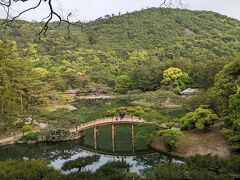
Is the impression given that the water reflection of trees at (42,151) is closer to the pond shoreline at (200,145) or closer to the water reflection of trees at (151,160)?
the water reflection of trees at (151,160)

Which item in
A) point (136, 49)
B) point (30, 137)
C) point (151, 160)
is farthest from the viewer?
point (136, 49)

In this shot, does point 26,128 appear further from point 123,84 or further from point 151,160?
point 123,84

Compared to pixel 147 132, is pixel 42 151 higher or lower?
lower

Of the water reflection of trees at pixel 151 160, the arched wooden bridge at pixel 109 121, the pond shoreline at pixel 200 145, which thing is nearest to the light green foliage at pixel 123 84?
the arched wooden bridge at pixel 109 121

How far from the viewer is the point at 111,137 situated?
95.7 ft

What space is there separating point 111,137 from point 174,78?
75.5ft

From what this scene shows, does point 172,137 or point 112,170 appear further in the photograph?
point 172,137

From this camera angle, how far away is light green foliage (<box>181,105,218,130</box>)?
23.1 metres

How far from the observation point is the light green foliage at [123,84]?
180 ft

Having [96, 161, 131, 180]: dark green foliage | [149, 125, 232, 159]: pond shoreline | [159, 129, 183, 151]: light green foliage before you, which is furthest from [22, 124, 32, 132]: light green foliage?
[96, 161, 131, 180]: dark green foliage

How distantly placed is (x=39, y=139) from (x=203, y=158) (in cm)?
1967

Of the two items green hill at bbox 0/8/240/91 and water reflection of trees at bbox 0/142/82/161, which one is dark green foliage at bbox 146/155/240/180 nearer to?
water reflection of trees at bbox 0/142/82/161

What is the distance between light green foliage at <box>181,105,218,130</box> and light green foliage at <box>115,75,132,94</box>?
100 feet

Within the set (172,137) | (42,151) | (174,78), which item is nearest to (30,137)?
(42,151)
